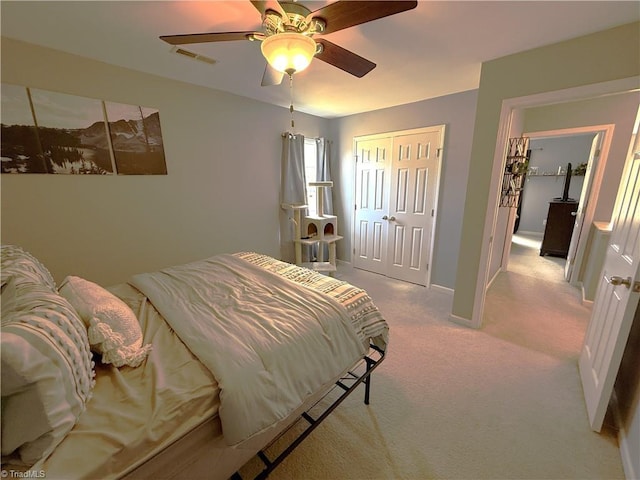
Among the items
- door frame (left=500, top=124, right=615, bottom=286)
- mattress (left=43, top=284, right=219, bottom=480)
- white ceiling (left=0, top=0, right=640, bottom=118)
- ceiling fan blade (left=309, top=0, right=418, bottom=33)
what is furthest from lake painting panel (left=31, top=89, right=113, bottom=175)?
door frame (left=500, top=124, right=615, bottom=286)

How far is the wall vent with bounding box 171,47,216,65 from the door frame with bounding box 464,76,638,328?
2437mm

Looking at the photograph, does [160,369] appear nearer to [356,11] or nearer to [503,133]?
[356,11]

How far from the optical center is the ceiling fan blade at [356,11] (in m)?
1.06

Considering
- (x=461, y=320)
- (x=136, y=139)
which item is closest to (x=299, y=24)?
(x=136, y=139)

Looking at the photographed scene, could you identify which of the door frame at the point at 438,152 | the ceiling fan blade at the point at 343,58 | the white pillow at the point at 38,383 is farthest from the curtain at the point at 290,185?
the white pillow at the point at 38,383

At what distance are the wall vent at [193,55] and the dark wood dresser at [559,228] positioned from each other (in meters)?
6.00

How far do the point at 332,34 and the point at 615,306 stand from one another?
2.46 meters

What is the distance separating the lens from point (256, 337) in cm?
118

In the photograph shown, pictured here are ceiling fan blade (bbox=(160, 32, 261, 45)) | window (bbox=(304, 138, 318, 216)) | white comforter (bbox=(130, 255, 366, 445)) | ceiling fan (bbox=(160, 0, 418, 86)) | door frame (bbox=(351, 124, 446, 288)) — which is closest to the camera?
white comforter (bbox=(130, 255, 366, 445))

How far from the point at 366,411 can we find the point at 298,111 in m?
3.60

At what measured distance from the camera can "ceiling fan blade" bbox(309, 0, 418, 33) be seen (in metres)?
1.06

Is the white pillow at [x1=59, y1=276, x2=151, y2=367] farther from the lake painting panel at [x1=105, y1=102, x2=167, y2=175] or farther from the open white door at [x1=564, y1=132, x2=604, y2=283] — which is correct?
the open white door at [x1=564, y1=132, x2=604, y2=283]

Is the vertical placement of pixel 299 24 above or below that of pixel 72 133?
above

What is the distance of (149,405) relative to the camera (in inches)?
35.2
